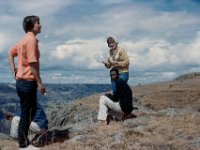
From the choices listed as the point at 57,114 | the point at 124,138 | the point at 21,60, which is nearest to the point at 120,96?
the point at 124,138

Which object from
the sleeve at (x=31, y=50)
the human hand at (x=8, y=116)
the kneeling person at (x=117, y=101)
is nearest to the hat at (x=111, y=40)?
the kneeling person at (x=117, y=101)

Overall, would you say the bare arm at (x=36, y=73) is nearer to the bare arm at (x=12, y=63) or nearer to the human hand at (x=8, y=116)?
the bare arm at (x=12, y=63)

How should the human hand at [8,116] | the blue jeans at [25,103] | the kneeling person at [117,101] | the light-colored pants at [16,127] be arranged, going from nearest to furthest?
the blue jeans at [25,103] → the light-colored pants at [16,127] → the human hand at [8,116] → the kneeling person at [117,101]

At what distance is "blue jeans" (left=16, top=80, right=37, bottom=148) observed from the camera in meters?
13.0

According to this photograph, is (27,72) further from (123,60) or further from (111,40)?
(123,60)

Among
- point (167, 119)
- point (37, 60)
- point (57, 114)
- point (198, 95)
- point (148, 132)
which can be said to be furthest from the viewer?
point (198, 95)

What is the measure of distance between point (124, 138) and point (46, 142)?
7.23ft

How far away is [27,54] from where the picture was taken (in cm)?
1281

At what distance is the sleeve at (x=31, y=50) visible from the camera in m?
12.7

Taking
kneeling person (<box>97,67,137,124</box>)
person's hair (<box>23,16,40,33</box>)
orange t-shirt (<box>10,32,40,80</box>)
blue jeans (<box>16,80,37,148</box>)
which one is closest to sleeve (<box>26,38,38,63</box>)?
orange t-shirt (<box>10,32,40,80</box>)

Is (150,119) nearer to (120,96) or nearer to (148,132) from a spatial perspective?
(120,96)

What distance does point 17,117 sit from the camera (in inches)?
584

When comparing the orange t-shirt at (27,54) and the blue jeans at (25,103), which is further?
the blue jeans at (25,103)

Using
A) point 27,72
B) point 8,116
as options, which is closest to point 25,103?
point 27,72
